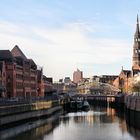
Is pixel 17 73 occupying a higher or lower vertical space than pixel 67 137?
higher

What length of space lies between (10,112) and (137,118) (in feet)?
124

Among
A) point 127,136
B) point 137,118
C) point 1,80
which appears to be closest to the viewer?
point 127,136

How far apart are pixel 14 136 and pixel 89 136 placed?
12.7 meters

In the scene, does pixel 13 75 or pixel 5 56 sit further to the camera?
pixel 5 56

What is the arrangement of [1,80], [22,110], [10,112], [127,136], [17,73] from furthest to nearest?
[17,73] → [1,80] → [22,110] → [10,112] → [127,136]

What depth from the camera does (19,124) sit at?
11425cm

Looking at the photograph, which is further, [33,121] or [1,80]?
[1,80]

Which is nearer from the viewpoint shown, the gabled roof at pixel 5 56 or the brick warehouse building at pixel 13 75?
the brick warehouse building at pixel 13 75

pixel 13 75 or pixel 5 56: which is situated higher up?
pixel 5 56

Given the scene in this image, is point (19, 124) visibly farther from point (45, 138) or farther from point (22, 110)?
point (45, 138)

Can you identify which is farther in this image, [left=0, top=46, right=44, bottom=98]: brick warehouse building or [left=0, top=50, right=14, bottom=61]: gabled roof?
[left=0, top=50, right=14, bottom=61]: gabled roof

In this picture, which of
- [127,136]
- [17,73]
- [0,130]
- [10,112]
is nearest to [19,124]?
[10,112]

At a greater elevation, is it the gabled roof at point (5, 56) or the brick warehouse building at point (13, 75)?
the gabled roof at point (5, 56)

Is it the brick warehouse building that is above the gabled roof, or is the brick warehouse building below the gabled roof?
below
